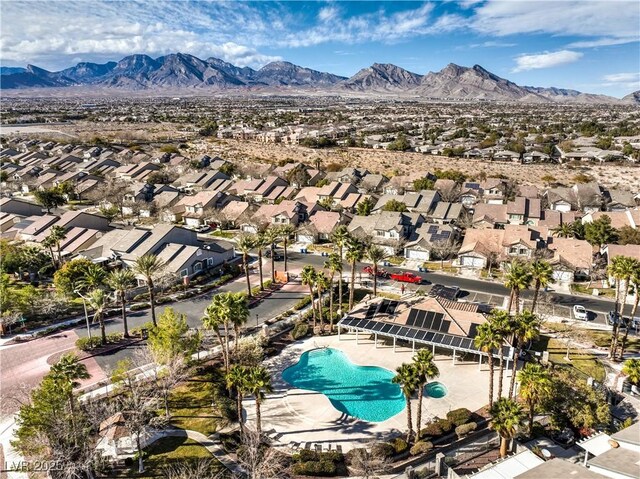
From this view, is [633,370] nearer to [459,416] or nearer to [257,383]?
[459,416]

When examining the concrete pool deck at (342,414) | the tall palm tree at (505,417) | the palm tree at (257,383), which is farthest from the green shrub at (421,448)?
the palm tree at (257,383)

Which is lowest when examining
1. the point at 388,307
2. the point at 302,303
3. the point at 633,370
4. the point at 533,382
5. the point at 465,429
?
Answer: the point at 465,429

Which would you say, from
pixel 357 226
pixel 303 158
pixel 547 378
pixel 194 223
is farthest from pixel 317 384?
pixel 303 158

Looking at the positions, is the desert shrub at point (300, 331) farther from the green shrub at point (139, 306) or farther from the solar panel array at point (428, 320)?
the green shrub at point (139, 306)

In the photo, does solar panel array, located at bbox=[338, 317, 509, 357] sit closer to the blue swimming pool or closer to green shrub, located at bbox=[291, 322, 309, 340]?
the blue swimming pool

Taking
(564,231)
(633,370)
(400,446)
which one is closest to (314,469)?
(400,446)

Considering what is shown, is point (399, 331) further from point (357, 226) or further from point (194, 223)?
point (194, 223)
